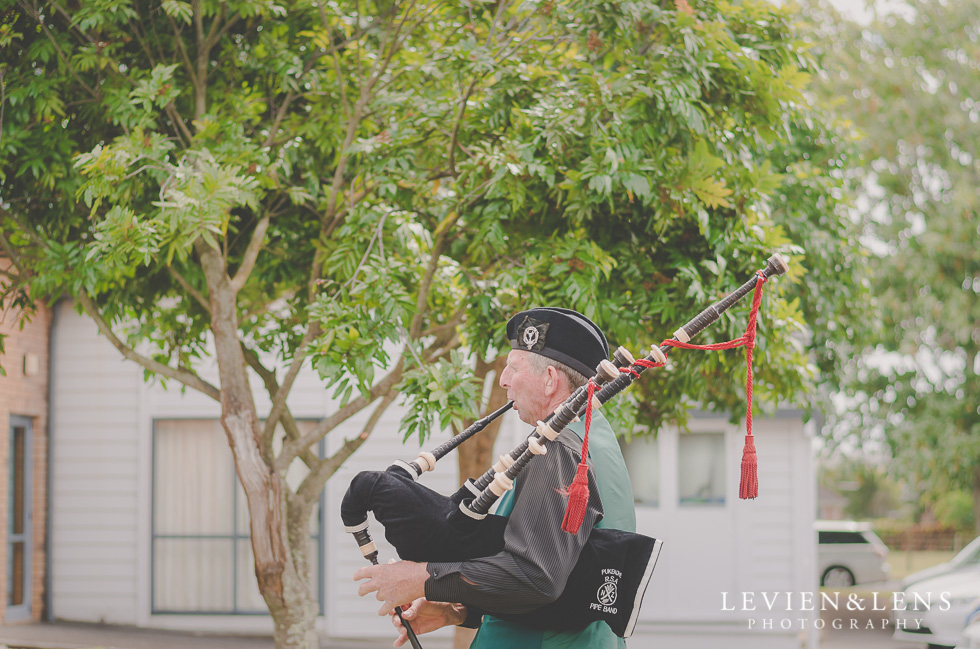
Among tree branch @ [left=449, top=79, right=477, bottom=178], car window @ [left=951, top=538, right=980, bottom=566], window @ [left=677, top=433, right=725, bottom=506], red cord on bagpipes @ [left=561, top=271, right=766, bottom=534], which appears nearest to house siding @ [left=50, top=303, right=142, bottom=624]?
window @ [left=677, top=433, right=725, bottom=506]

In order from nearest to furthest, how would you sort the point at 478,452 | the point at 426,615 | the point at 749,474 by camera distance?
the point at 749,474
the point at 426,615
the point at 478,452

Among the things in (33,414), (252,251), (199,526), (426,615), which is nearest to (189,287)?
(252,251)

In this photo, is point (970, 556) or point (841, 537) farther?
point (841, 537)

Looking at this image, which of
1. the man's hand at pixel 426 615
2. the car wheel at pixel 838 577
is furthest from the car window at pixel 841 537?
the man's hand at pixel 426 615

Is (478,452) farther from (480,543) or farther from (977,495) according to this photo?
(977,495)

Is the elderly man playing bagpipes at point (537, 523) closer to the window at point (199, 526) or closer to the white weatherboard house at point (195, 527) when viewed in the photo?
the white weatherboard house at point (195, 527)

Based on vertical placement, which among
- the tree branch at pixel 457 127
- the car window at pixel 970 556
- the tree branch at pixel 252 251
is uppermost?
the tree branch at pixel 457 127

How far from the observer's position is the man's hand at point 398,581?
260 centimetres

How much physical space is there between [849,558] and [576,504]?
20.6m

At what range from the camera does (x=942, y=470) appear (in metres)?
19.4

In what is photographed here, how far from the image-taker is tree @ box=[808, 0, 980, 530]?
746 inches

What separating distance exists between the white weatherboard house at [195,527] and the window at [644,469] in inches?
15.5

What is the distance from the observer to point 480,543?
261 centimetres

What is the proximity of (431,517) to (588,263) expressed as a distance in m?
2.71
